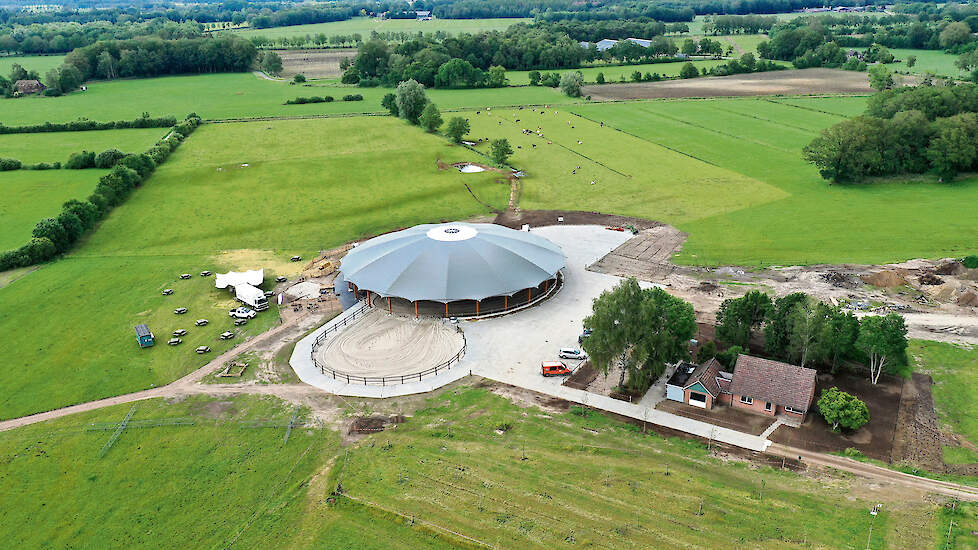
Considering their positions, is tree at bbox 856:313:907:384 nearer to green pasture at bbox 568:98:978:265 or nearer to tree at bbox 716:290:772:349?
tree at bbox 716:290:772:349

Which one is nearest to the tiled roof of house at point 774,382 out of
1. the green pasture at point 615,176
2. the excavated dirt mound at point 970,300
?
the excavated dirt mound at point 970,300

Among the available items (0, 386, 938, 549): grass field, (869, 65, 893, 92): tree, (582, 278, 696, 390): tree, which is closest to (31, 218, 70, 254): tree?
(0, 386, 938, 549): grass field

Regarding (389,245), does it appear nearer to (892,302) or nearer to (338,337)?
(338,337)

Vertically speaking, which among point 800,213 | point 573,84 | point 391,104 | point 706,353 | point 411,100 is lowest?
point 706,353

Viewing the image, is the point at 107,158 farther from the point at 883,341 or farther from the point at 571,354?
the point at 883,341

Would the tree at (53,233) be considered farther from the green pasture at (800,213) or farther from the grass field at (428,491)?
the green pasture at (800,213)

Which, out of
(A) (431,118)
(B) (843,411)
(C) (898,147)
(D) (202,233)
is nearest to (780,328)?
(B) (843,411)
